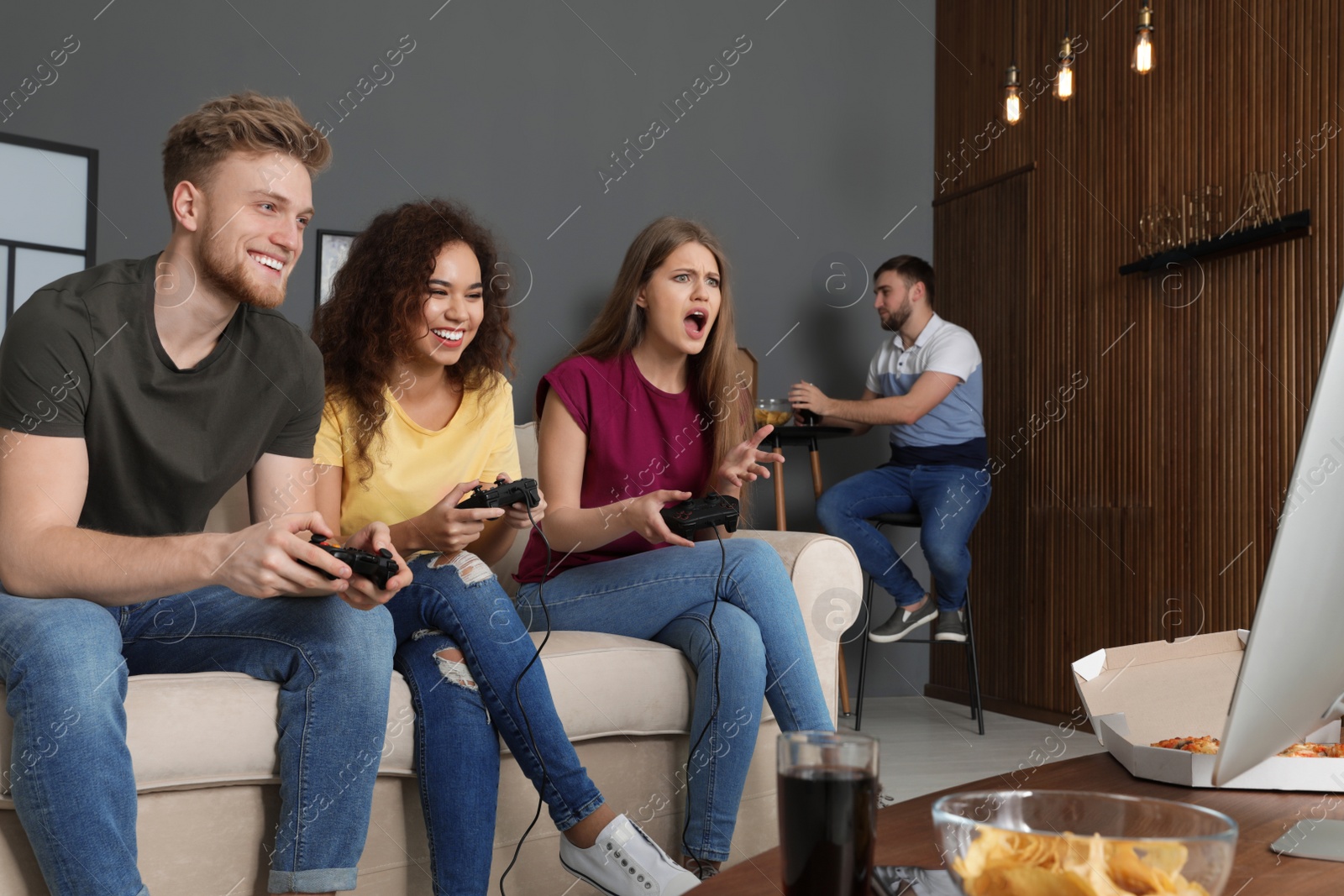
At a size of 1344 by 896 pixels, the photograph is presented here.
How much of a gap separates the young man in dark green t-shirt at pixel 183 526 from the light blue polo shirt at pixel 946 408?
2.31 metres

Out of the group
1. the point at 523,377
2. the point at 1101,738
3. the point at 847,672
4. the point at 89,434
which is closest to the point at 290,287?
the point at 523,377

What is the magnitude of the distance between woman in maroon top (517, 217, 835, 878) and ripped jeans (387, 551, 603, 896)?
10.4 inches

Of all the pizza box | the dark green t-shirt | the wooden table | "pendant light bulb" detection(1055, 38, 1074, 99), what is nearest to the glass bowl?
"pendant light bulb" detection(1055, 38, 1074, 99)

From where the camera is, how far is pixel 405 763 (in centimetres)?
148

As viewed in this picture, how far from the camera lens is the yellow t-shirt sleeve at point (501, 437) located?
6.29 ft

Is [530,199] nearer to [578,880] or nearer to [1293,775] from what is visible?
[578,880]

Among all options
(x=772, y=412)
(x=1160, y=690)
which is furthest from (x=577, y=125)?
(x=1160, y=690)

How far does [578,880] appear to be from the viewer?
5.47ft

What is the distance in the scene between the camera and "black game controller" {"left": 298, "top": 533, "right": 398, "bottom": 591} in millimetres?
1266

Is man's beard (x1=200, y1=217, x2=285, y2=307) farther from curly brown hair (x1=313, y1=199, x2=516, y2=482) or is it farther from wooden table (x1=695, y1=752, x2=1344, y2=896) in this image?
wooden table (x1=695, y1=752, x2=1344, y2=896)

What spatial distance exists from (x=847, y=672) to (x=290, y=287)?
2348 mm

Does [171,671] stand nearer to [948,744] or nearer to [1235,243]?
[948,744]

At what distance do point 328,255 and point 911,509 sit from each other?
1980 mm

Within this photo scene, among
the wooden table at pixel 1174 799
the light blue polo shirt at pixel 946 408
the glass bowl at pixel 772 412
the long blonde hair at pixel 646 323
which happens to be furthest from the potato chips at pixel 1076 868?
the light blue polo shirt at pixel 946 408
